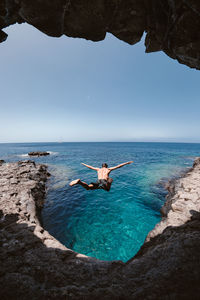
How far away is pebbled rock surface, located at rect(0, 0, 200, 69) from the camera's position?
3379 millimetres

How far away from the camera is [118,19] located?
4.07 m

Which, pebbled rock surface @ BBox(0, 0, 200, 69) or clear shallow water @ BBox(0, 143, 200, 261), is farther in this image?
clear shallow water @ BBox(0, 143, 200, 261)

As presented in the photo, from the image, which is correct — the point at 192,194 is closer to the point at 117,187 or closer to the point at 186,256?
the point at 186,256

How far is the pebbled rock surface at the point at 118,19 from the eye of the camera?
11.1 ft

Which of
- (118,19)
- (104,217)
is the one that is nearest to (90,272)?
(104,217)

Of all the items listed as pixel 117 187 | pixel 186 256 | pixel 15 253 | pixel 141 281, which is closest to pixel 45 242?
pixel 15 253

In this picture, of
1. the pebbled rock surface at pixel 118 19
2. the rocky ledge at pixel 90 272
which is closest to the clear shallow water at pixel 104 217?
the rocky ledge at pixel 90 272

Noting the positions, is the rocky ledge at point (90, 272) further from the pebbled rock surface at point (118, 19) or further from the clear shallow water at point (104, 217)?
the pebbled rock surface at point (118, 19)

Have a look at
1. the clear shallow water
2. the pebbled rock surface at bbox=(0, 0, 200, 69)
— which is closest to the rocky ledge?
the clear shallow water

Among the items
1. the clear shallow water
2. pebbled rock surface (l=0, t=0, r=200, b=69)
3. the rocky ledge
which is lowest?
the clear shallow water

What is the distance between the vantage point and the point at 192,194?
22.2 feet

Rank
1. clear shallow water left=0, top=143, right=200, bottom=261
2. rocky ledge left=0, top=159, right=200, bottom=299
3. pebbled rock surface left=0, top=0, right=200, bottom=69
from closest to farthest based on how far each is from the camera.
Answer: rocky ledge left=0, top=159, right=200, bottom=299 → pebbled rock surface left=0, top=0, right=200, bottom=69 → clear shallow water left=0, top=143, right=200, bottom=261

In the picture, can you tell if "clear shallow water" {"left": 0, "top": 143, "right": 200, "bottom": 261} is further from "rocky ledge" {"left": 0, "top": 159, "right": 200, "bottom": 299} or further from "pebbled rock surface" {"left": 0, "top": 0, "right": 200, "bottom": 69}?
"pebbled rock surface" {"left": 0, "top": 0, "right": 200, "bottom": 69}

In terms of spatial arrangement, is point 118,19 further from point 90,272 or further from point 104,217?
point 104,217
